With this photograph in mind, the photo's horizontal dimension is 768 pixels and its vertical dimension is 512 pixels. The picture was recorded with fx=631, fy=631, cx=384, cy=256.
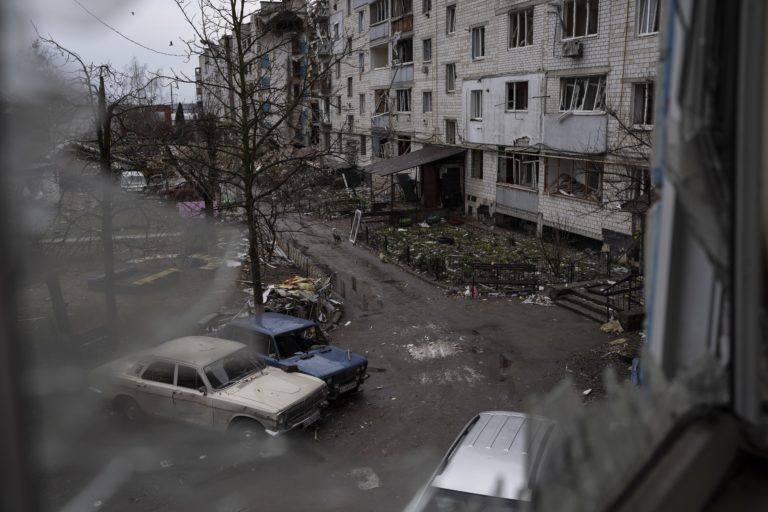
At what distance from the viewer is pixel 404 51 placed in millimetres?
32250

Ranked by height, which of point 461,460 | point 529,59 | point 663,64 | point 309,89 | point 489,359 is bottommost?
point 489,359

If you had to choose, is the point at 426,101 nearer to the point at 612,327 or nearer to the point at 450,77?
the point at 450,77

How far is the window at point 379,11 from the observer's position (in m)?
33.2

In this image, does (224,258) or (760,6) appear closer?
(760,6)

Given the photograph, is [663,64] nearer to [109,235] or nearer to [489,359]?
[109,235]

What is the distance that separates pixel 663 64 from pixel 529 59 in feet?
72.3

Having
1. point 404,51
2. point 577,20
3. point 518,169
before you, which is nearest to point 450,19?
point 404,51

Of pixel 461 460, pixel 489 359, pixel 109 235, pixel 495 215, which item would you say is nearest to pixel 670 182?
pixel 461 460

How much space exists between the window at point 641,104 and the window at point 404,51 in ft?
53.2

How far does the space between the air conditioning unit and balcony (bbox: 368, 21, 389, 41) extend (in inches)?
611

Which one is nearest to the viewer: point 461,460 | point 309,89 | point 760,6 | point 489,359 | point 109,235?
point 760,6

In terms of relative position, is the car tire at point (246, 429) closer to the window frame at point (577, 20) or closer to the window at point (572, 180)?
the window at point (572, 180)

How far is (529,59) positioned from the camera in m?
21.7

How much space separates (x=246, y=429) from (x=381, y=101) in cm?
2946
